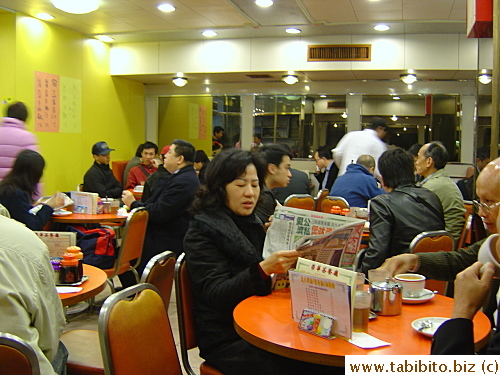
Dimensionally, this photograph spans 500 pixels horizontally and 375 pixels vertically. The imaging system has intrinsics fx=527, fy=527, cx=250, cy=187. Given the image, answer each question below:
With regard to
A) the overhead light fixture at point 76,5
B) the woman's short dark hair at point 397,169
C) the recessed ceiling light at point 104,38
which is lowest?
the woman's short dark hair at point 397,169

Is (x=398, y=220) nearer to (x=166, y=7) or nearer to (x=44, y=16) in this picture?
(x=166, y=7)

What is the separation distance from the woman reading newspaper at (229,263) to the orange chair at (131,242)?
1.74m

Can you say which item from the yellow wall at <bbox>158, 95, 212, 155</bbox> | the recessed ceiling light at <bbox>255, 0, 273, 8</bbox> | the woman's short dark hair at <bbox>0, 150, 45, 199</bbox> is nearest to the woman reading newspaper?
the woman's short dark hair at <bbox>0, 150, 45, 199</bbox>

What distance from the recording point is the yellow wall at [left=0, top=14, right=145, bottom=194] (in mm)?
6777

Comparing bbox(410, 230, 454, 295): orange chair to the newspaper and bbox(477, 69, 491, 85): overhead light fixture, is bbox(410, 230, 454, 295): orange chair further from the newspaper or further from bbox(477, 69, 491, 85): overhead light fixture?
the newspaper

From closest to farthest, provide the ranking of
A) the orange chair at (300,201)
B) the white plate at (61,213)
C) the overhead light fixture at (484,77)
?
the overhead light fixture at (484,77), the white plate at (61,213), the orange chair at (300,201)

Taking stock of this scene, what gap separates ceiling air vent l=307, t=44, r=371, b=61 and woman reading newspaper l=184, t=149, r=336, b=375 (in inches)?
220

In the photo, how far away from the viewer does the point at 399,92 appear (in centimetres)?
862

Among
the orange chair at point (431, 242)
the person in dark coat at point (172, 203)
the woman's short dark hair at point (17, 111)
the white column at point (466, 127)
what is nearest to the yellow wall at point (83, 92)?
the woman's short dark hair at point (17, 111)

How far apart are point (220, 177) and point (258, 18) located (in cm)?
483

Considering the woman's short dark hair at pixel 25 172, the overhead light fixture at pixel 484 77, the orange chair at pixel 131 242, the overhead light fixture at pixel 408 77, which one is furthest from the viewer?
the overhead light fixture at pixel 408 77

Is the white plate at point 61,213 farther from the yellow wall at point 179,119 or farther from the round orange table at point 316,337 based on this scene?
the yellow wall at point 179,119

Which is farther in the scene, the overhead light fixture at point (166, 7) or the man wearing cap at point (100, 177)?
the man wearing cap at point (100, 177)

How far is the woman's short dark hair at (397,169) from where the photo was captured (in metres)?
3.58
